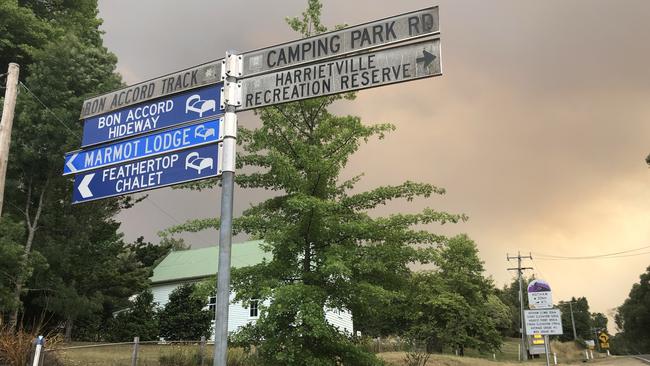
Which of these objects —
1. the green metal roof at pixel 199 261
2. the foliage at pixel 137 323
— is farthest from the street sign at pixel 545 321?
the green metal roof at pixel 199 261

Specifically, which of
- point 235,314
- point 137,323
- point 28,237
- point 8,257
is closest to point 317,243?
point 8,257

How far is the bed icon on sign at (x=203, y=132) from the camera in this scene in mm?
5984

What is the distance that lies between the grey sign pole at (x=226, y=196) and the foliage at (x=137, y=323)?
1123 inches

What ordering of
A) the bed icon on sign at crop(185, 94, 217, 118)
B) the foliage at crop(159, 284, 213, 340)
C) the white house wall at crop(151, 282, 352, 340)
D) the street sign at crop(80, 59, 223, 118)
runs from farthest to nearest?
the white house wall at crop(151, 282, 352, 340) < the foliage at crop(159, 284, 213, 340) < the street sign at crop(80, 59, 223, 118) < the bed icon on sign at crop(185, 94, 217, 118)

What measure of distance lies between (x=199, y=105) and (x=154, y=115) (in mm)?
672

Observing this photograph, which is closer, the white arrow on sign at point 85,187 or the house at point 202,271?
the white arrow on sign at point 85,187

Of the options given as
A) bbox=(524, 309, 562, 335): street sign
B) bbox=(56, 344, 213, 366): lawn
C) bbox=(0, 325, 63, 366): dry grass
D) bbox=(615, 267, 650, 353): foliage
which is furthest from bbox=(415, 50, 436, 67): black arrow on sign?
bbox=(615, 267, 650, 353): foliage

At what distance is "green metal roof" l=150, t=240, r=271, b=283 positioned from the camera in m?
38.3

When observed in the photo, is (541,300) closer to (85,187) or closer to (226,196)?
(226,196)

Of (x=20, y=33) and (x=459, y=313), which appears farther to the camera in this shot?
(x=459, y=313)

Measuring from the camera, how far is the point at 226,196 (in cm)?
567

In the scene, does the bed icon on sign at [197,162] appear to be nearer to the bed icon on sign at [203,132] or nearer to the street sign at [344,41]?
the bed icon on sign at [203,132]

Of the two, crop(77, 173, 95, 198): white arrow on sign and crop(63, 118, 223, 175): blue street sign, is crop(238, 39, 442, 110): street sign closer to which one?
crop(63, 118, 223, 175): blue street sign

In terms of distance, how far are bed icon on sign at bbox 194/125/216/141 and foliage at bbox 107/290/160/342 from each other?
28439mm
